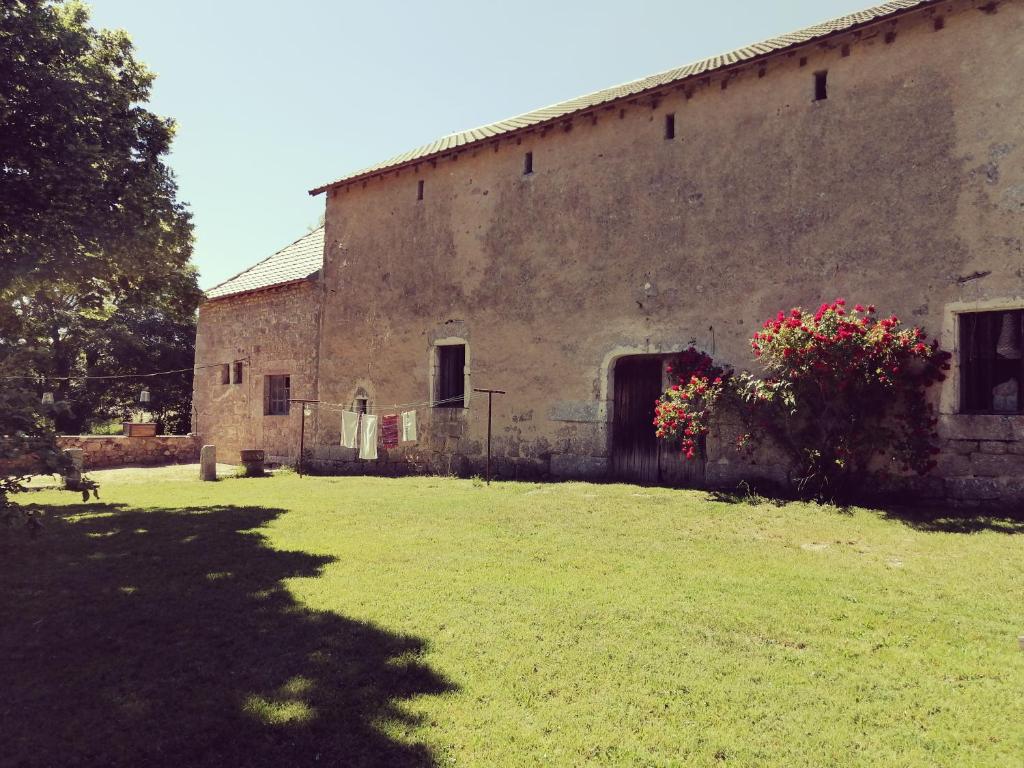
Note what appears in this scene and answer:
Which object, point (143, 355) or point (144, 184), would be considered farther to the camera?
point (143, 355)

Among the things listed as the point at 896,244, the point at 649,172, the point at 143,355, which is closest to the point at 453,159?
the point at 649,172

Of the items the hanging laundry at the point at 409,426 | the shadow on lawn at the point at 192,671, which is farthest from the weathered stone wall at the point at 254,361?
the shadow on lawn at the point at 192,671

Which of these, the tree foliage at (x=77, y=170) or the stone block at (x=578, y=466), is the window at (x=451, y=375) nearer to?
the stone block at (x=578, y=466)

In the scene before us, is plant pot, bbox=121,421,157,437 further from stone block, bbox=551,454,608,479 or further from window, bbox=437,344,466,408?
stone block, bbox=551,454,608,479

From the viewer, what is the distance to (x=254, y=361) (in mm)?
16688

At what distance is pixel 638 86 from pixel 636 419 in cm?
631

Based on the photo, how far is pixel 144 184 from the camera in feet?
26.8

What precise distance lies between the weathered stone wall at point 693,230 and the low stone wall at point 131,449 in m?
5.25

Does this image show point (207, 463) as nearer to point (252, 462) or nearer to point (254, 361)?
point (252, 462)

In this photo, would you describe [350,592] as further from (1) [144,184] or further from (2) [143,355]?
(2) [143,355]

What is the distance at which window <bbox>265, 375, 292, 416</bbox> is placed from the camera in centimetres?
1616

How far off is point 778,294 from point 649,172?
3118 mm

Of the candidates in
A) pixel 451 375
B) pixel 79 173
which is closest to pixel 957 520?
pixel 451 375

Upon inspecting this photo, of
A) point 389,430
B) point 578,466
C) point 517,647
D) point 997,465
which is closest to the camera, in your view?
point 517,647
